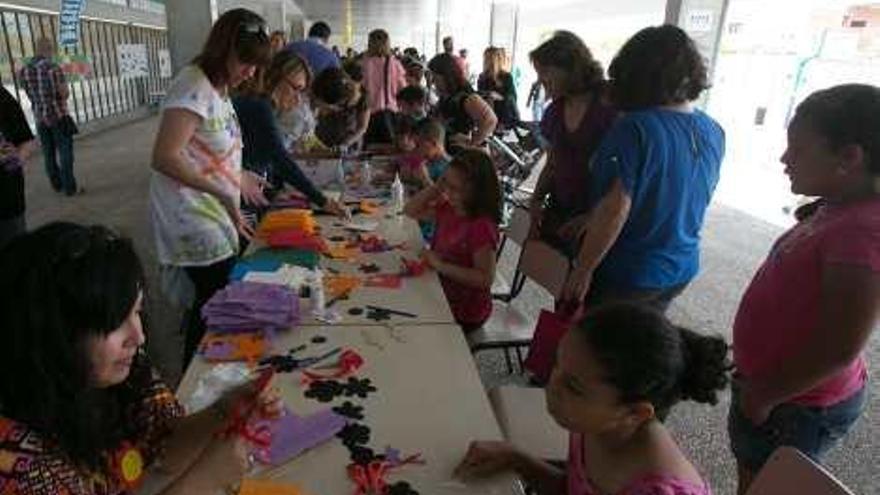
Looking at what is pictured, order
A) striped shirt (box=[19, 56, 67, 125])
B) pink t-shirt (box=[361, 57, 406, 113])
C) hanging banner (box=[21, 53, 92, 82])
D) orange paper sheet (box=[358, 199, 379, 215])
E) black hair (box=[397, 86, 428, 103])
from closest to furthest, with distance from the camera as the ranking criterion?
orange paper sheet (box=[358, 199, 379, 215]) → black hair (box=[397, 86, 428, 103]) → pink t-shirt (box=[361, 57, 406, 113]) → striped shirt (box=[19, 56, 67, 125]) → hanging banner (box=[21, 53, 92, 82])

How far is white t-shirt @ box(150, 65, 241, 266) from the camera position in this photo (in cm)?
191

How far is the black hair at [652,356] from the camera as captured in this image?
3.41 ft

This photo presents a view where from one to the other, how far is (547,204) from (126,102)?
445 inches

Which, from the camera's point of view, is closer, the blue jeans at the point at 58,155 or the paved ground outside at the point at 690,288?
the paved ground outside at the point at 690,288

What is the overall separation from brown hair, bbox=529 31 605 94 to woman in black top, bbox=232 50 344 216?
1186 mm

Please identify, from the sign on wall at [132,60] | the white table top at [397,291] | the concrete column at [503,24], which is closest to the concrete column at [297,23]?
the concrete column at [503,24]

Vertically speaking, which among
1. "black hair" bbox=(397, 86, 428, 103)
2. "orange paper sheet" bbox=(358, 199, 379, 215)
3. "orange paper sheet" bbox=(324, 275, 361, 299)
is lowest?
"orange paper sheet" bbox=(358, 199, 379, 215)

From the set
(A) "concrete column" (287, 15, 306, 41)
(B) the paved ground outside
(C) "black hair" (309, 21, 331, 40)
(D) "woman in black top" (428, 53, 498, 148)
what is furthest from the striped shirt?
A: (A) "concrete column" (287, 15, 306, 41)

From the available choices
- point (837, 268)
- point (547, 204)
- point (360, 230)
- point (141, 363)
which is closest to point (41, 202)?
point (360, 230)

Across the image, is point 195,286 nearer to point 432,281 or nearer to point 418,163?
point 432,281

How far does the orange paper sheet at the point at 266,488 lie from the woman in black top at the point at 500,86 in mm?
6345

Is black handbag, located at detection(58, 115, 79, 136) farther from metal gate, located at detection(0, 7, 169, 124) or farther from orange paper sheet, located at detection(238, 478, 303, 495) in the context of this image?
orange paper sheet, located at detection(238, 478, 303, 495)

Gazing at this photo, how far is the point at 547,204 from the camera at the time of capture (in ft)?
9.30

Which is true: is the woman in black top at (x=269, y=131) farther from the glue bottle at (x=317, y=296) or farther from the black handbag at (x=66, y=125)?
the black handbag at (x=66, y=125)
